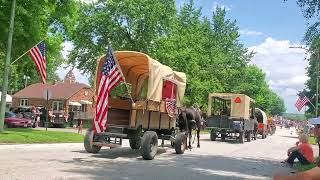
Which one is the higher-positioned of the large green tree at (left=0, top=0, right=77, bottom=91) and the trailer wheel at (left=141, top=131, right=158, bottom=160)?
the large green tree at (left=0, top=0, right=77, bottom=91)

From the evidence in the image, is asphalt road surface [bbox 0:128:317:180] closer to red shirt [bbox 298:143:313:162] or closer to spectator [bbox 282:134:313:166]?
spectator [bbox 282:134:313:166]

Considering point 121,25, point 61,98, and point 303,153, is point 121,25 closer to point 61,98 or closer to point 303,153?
point 61,98

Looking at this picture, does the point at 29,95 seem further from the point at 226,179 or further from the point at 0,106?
the point at 226,179

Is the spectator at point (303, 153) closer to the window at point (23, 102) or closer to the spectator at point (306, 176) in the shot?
the spectator at point (306, 176)

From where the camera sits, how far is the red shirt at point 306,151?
16562 mm

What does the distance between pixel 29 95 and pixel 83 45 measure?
22.1 metres

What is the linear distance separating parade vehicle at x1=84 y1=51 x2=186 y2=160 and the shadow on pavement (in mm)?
571

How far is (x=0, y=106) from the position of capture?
24.0 m

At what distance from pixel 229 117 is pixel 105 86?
1840 cm

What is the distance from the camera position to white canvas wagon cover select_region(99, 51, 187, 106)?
17.0m

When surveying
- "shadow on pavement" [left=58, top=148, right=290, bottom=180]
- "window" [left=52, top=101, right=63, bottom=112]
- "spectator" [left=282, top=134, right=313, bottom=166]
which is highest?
"window" [left=52, top=101, right=63, bottom=112]

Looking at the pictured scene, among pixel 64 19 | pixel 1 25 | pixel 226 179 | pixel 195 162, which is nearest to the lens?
pixel 226 179

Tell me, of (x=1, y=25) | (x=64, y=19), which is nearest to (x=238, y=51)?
(x=64, y=19)

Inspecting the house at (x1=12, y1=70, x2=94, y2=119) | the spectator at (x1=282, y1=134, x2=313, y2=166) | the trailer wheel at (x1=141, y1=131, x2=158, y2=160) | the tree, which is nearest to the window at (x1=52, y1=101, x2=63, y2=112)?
the house at (x1=12, y1=70, x2=94, y2=119)
